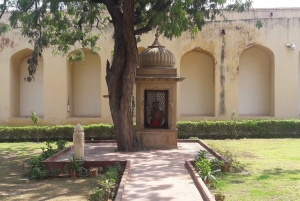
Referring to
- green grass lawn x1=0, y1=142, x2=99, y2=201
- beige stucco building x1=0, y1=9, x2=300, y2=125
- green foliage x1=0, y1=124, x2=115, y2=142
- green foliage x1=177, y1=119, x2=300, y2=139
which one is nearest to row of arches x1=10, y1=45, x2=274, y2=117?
beige stucco building x1=0, y1=9, x2=300, y2=125

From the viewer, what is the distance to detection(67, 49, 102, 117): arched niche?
19.5 meters

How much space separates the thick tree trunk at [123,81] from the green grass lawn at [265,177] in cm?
309

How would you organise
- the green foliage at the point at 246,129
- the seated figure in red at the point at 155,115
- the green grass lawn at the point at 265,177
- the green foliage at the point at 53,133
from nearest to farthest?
the green grass lawn at the point at 265,177
the seated figure in red at the point at 155,115
the green foliage at the point at 53,133
the green foliage at the point at 246,129

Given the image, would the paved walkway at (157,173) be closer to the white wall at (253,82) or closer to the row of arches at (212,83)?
the row of arches at (212,83)

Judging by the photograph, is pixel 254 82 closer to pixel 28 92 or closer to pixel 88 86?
pixel 88 86

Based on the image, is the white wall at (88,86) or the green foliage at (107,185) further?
the white wall at (88,86)

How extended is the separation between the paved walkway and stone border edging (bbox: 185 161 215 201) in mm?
76

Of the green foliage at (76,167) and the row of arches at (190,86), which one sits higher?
the row of arches at (190,86)

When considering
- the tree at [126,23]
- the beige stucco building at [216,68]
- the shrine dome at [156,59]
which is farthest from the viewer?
the beige stucco building at [216,68]

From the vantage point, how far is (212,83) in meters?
19.4

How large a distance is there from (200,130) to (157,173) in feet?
28.7

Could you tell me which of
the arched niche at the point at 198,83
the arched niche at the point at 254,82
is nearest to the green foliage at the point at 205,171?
the arched niche at the point at 198,83

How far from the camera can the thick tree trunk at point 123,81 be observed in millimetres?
10531

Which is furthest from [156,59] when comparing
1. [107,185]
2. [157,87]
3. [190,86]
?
[190,86]
